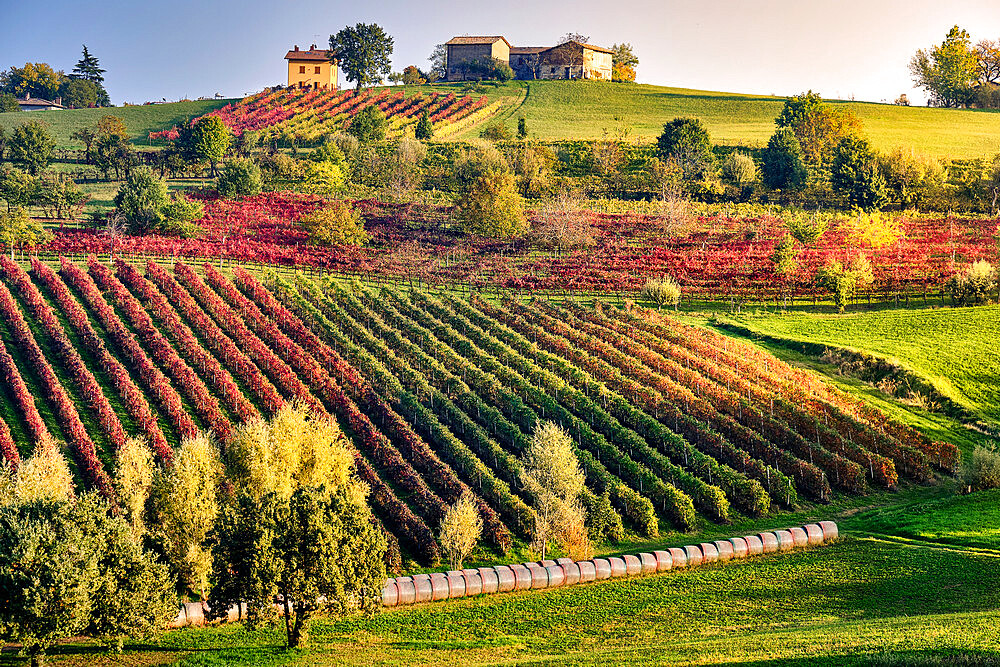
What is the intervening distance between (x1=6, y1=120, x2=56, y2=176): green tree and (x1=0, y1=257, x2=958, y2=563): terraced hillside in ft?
158

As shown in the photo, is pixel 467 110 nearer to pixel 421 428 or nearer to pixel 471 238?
pixel 471 238

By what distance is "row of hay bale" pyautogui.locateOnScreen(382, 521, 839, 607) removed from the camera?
40406mm

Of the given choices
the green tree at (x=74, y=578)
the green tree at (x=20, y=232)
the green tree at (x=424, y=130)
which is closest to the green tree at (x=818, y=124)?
the green tree at (x=424, y=130)

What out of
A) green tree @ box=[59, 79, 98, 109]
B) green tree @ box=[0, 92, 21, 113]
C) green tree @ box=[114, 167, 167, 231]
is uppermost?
green tree @ box=[59, 79, 98, 109]

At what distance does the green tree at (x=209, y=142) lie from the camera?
399 ft

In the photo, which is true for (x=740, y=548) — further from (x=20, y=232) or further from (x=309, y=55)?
(x=309, y=55)

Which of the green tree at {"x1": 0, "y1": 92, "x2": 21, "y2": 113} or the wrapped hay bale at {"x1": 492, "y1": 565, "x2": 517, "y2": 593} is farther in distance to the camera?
the green tree at {"x1": 0, "y1": 92, "x2": 21, "y2": 113}

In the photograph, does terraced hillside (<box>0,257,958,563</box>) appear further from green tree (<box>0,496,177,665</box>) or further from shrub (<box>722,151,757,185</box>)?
shrub (<box>722,151,757,185</box>)

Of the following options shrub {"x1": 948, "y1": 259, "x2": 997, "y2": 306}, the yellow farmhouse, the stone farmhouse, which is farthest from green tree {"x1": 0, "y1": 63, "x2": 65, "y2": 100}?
shrub {"x1": 948, "y1": 259, "x2": 997, "y2": 306}

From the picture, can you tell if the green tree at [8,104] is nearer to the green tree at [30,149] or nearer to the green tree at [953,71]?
the green tree at [30,149]

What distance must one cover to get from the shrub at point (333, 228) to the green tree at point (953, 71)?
118361 millimetres

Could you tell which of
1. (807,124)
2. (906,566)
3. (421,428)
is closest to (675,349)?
(421,428)

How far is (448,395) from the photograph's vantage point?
201 ft

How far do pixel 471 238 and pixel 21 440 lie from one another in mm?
52727
